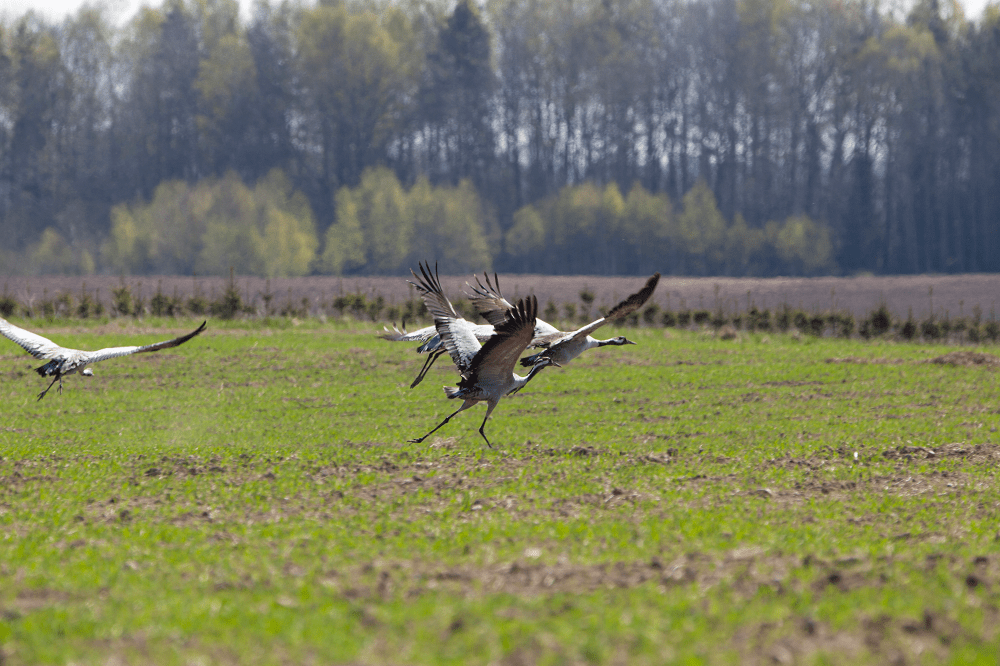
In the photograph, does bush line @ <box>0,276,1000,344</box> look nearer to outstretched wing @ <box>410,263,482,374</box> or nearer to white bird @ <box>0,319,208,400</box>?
white bird @ <box>0,319,208,400</box>

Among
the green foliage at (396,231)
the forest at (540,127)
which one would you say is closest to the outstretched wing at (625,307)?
the green foliage at (396,231)

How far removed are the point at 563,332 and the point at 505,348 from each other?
1.84 m

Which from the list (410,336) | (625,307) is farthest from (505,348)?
(410,336)

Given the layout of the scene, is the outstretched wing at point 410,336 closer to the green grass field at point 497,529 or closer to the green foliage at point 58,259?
the green grass field at point 497,529

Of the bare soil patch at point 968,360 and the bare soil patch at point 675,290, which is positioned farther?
the bare soil patch at point 675,290

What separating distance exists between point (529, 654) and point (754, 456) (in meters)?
8.51

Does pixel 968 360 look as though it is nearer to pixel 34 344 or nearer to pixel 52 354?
pixel 52 354

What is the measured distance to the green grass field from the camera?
5.74 meters

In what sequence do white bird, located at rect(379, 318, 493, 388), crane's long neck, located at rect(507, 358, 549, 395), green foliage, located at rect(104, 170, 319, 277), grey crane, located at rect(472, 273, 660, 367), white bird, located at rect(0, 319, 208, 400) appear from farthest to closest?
green foliage, located at rect(104, 170, 319, 277)
white bird, located at rect(379, 318, 493, 388)
white bird, located at rect(0, 319, 208, 400)
crane's long neck, located at rect(507, 358, 549, 395)
grey crane, located at rect(472, 273, 660, 367)

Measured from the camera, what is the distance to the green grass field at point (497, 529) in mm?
5738

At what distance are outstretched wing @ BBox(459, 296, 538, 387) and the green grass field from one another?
1.33 m

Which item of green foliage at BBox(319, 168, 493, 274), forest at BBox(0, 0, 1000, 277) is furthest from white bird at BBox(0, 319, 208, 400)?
forest at BBox(0, 0, 1000, 277)

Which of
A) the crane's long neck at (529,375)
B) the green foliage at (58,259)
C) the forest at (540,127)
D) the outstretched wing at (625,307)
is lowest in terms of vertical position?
the crane's long neck at (529,375)

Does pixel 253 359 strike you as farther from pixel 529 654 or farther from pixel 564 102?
pixel 564 102
